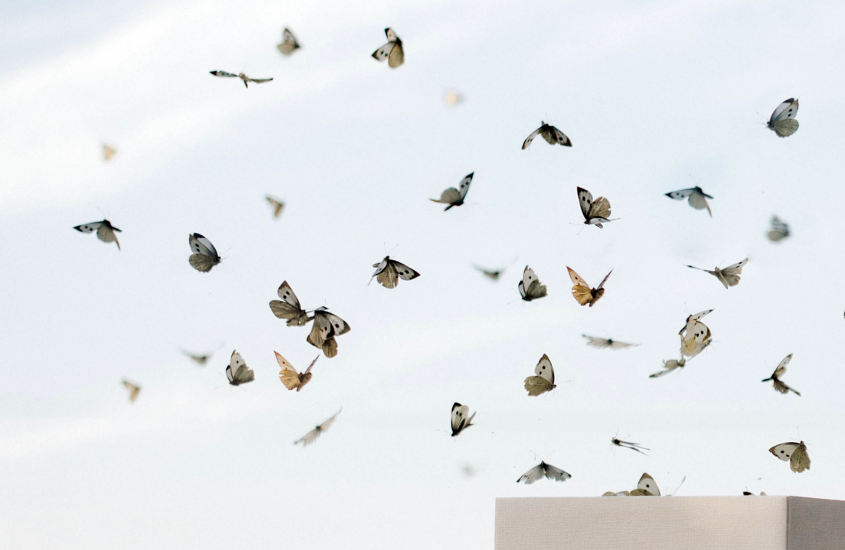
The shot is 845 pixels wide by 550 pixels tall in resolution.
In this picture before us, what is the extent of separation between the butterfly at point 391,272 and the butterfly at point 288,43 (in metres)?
1.30

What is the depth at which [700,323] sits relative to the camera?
3777mm

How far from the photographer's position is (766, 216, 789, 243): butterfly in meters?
4.24

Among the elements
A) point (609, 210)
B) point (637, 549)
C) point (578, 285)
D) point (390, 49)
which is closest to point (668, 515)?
point (637, 549)

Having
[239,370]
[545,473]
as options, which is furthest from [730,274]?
[239,370]

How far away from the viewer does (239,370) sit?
4.10 m

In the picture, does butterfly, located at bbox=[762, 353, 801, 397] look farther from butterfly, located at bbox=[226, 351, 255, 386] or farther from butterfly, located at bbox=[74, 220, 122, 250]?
butterfly, located at bbox=[74, 220, 122, 250]

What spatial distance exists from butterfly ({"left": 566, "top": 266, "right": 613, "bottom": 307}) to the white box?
1.13 metres

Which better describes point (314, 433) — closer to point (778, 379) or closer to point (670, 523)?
point (670, 523)

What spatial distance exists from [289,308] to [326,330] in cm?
26

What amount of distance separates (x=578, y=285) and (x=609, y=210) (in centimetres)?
43

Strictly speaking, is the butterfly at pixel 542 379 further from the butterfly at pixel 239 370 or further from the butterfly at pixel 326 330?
the butterfly at pixel 239 370

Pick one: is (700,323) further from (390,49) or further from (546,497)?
(390,49)

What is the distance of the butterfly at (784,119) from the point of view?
408cm

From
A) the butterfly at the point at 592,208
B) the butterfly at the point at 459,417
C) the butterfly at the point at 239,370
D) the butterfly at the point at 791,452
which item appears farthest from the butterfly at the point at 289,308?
the butterfly at the point at 791,452
